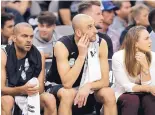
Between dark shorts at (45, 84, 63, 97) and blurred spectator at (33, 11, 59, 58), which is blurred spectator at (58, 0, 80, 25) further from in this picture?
dark shorts at (45, 84, 63, 97)

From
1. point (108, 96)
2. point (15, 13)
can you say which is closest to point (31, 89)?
point (108, 96)

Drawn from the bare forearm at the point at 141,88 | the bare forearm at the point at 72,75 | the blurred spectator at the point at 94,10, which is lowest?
the bare forearm at the point at 141,88

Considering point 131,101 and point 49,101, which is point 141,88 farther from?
point 49,101

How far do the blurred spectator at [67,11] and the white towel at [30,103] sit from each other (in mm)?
3163

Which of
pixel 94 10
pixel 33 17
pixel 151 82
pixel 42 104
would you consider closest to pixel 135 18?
pixel 94 10

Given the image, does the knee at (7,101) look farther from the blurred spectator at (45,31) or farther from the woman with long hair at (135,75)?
the blurred spectator at (45,31)

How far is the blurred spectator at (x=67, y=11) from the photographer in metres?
8.62

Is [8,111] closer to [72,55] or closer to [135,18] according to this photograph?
[72,55]

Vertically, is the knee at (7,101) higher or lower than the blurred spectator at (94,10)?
lower

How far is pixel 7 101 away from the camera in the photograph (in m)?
5.46

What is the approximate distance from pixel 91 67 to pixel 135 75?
479 millimetres

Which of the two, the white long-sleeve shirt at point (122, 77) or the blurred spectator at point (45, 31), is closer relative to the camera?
the white long-sleeve shirt at point (122, 77)

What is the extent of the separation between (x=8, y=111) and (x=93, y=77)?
972mm

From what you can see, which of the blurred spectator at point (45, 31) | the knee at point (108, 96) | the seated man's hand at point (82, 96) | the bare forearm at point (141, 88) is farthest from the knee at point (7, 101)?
the blurred spectator at point (45, 31)
